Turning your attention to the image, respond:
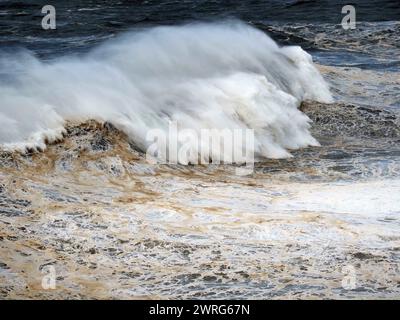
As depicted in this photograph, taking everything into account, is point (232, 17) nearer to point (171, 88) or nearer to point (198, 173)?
point (171, 88)

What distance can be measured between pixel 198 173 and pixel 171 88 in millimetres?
2497

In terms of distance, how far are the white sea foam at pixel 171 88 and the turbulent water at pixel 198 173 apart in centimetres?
3

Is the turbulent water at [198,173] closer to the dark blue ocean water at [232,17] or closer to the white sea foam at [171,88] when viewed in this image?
the white sea foam at [171,88]

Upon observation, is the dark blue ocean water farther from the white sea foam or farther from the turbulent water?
the white sea foam

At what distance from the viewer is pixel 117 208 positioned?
296 inches

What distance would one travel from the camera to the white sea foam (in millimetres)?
9766

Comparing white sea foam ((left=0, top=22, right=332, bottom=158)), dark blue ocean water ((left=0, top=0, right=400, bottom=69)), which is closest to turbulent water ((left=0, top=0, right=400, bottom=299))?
white sea foam ((left=0, top=22, right=332, bottom=158))

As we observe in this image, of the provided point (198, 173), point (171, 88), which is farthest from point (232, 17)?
point (198, 173)

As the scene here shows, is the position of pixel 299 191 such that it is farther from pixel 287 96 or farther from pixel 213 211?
pixel 287 96

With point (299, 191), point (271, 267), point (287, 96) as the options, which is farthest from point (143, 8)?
point (271, 267)

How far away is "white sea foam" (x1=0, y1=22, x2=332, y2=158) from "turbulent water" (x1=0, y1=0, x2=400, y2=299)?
0.03 m

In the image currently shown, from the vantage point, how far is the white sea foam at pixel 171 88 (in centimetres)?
977

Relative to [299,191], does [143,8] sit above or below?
above

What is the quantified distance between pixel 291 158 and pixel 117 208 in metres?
3.31
